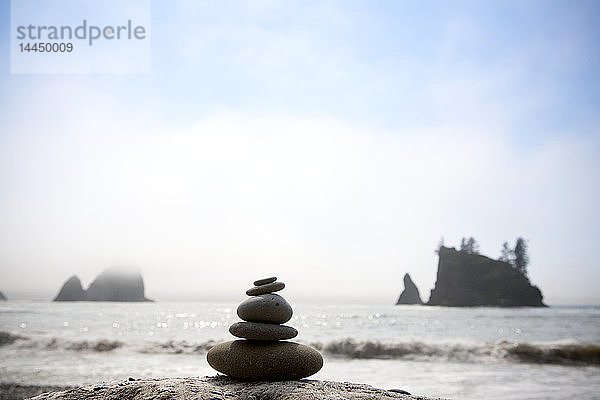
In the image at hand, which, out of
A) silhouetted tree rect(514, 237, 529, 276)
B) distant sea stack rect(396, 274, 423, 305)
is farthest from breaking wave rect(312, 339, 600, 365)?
distant sea stack rect(396, 274, 423, 305)

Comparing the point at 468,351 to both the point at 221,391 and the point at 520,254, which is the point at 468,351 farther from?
the point at 520,254

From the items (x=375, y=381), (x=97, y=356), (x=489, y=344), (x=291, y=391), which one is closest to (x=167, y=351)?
(x=97, y=356)

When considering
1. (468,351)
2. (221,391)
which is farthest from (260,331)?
(468,351)

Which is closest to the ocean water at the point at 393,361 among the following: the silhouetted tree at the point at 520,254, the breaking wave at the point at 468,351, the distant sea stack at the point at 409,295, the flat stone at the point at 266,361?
the breaking wave at the point at 468,351

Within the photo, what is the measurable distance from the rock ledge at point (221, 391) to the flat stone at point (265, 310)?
2.02 ft

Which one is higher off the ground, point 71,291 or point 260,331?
point 260,331

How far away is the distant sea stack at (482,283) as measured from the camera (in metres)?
34.6

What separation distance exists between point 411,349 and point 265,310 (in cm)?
992

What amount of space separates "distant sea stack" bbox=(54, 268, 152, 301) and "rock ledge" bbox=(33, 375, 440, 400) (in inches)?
1661

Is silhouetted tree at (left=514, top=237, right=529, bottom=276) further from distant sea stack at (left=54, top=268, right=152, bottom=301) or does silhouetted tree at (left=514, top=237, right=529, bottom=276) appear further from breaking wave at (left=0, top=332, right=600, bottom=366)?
distant sea stack at (left=54, top=268, right=152, bottom=301)

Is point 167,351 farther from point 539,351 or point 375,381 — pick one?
point 539,351

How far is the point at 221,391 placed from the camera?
408 cm

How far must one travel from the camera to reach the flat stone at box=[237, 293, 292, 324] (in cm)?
485

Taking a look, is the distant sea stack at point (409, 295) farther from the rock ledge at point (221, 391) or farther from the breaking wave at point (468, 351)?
the rock ledge at point (221, 391)
